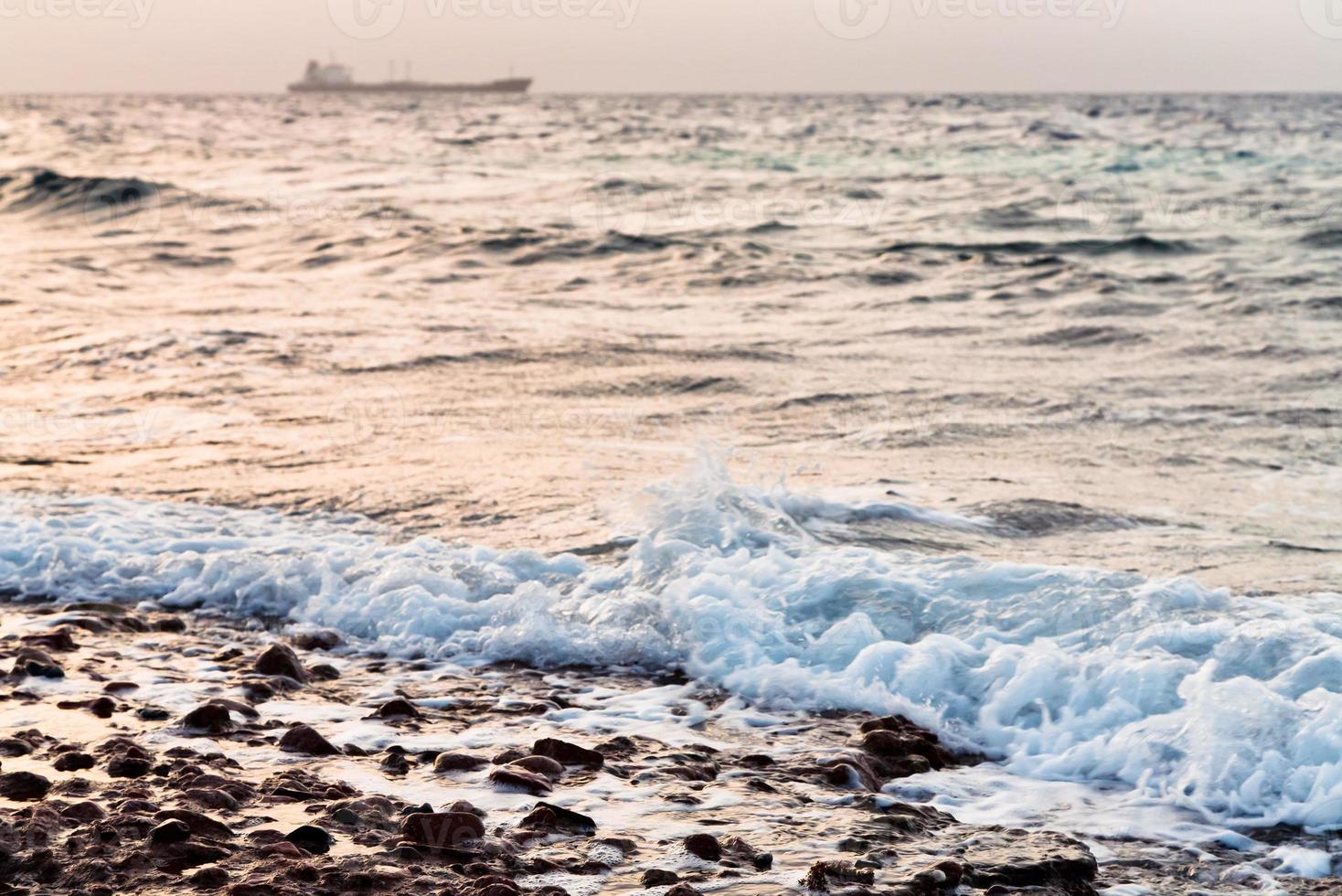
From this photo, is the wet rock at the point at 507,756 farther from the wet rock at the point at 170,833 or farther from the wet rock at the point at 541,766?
the wet rock at the point at 170,833

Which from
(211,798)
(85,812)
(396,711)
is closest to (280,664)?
(396,711)

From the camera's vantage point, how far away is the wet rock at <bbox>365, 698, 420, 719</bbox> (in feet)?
13.9

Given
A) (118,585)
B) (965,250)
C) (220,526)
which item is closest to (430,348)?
(220,526)

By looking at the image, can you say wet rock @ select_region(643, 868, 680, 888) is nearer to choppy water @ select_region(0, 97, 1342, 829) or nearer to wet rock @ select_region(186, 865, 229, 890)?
wet rock @ select_region(186, 865, 229, 890)

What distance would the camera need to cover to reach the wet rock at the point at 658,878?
3.07 meters

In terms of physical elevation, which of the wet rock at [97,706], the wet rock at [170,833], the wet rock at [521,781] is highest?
the wet rock at [170,833]

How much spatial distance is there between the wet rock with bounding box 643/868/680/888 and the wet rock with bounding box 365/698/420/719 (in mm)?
1405

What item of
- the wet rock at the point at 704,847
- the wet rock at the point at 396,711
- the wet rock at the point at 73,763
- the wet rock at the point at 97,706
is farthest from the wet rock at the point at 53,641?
the wet rock at the point at 704,847

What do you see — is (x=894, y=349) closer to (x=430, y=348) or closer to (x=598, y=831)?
(x=430, y=348)

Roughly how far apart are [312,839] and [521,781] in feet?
2.14

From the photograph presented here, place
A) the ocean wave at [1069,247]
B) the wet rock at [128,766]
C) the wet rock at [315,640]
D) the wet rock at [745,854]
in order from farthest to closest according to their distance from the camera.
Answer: the ocean wave at [1069,247] < the wet rock at [315,640] < the wet rock at [128,766] < the wet rock at [745,854]

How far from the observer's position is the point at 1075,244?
18.8 m

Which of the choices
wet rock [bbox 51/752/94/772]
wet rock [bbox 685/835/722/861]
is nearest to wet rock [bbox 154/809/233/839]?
wet rock [bbox 51/752/94/772]

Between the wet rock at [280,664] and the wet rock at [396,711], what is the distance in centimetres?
47
